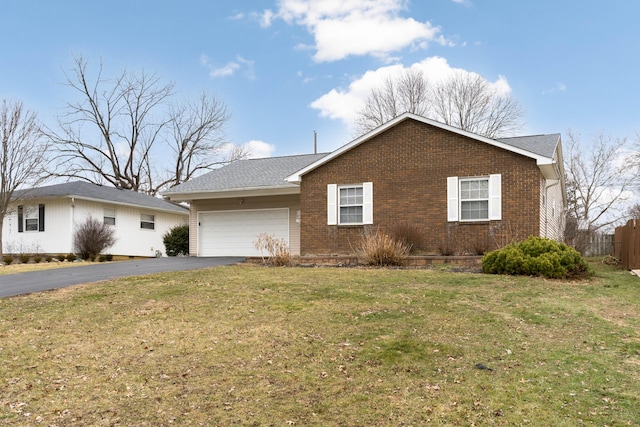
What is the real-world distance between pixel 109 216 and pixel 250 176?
8387 mm

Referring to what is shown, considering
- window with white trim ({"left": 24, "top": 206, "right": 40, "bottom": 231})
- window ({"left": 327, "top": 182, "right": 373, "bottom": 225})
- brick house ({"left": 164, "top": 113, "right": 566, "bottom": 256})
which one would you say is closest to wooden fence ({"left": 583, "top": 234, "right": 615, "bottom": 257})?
brick house ({"left": 164, "top": 113, "right": 566, "bottom": 256})

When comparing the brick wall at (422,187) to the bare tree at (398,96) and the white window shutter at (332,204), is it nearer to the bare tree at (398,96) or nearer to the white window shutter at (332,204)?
the white window shutter at (332,204)

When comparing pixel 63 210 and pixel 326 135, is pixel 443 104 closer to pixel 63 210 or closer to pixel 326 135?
pixel 326 135

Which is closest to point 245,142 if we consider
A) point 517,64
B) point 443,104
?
point 443,104

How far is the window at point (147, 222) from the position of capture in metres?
26.9

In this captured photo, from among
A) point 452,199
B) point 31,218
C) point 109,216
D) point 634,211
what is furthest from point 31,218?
point 634,211

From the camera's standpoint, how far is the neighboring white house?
22.9 m

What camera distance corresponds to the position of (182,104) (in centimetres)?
3862

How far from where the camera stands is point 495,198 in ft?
49.7

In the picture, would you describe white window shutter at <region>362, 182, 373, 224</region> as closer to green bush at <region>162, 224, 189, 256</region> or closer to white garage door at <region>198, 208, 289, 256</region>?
white garage door at <region>198, 208, 289, 256</region>

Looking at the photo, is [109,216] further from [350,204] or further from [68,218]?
[350,204]

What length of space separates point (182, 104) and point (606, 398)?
37410 millimetres

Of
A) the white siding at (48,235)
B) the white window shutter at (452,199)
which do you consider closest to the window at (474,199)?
the white window shutter at (452,199)

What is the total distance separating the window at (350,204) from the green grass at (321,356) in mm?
7076
